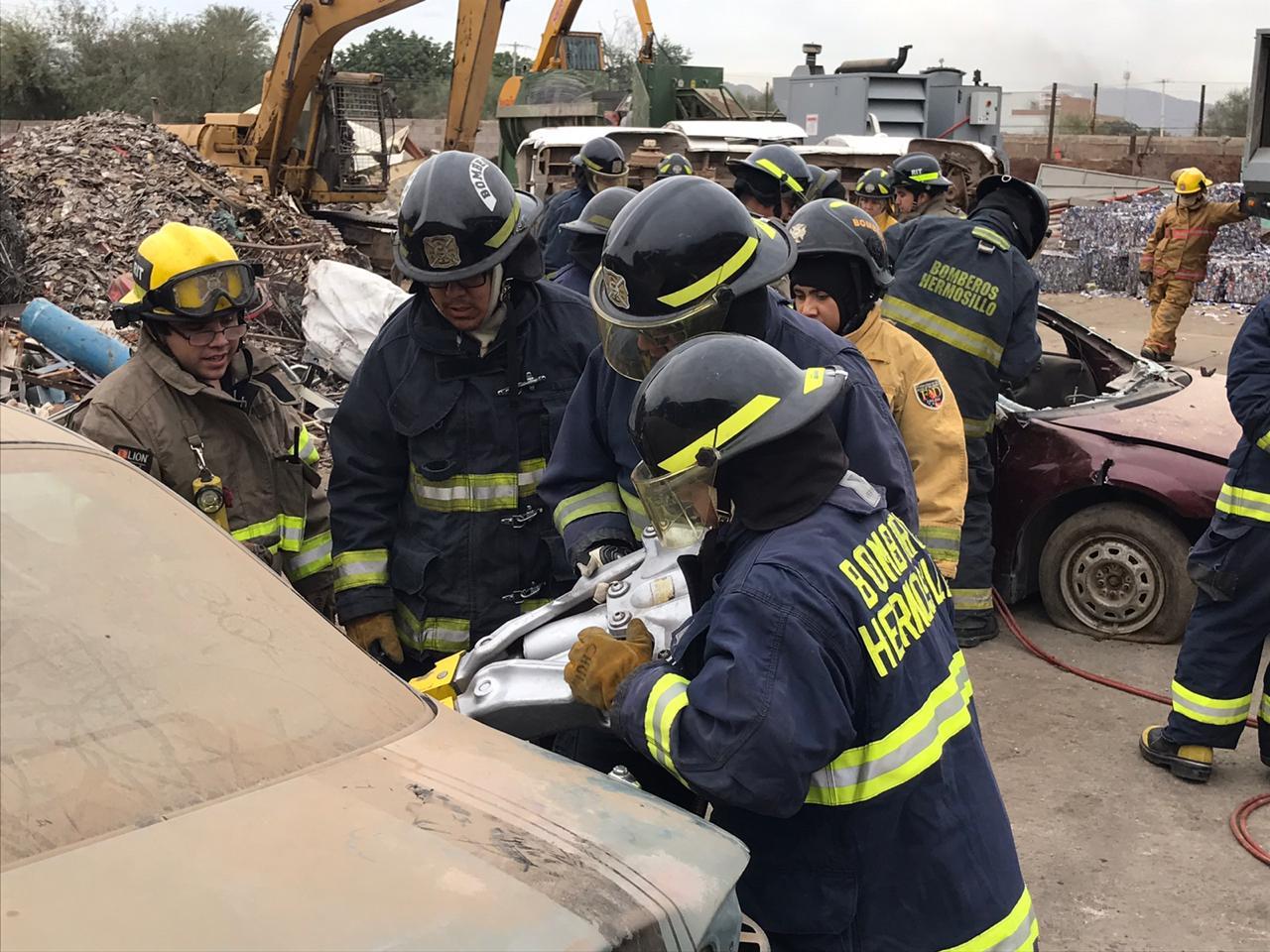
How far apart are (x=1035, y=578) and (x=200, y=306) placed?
448cm

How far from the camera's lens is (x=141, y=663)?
1899 millimetres

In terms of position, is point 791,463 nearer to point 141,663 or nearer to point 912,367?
point 141,663

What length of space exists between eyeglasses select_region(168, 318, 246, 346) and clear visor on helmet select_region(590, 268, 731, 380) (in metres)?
1.00

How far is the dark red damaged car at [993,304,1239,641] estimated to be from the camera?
5.72 m

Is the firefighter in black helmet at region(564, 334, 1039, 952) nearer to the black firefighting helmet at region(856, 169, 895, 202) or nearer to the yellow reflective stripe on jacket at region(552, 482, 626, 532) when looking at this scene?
the yellow reflective stripe on jacket at region(552, 482, 626, 532)

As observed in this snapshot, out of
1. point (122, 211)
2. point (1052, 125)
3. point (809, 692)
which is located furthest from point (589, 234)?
point (1052, 125)

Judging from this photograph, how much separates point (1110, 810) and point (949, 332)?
223 cm

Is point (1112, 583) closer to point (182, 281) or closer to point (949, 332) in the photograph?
point (949, 332)

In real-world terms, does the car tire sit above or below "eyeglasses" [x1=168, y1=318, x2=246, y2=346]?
below

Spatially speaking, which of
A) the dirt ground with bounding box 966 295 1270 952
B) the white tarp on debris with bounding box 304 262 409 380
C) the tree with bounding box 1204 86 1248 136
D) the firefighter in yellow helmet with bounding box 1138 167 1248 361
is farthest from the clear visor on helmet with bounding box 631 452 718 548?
the tree with bounding box 1204 86 1248 136

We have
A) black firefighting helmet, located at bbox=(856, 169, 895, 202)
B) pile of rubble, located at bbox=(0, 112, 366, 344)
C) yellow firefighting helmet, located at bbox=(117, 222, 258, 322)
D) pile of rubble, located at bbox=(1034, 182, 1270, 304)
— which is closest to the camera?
yellow firefighting helmet, located at bbox=(117, 222, 258, 322)

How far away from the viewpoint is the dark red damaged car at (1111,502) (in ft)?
18.8

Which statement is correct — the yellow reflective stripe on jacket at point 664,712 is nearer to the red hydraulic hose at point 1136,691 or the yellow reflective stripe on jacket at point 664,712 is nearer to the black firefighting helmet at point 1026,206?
the red hydraulic hose at point 1136,691

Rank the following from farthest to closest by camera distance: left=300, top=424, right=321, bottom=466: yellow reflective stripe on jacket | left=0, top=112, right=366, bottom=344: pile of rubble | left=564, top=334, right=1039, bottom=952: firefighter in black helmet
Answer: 1. left=0, top=112, right=366, bottom=344: pile of rubble
2. left=300, top=424, right=321, bottom=466: yellow reflective stripe on jacket
3. left=564, top=334, right=1039, bottom=952: firefighter in black helmet
